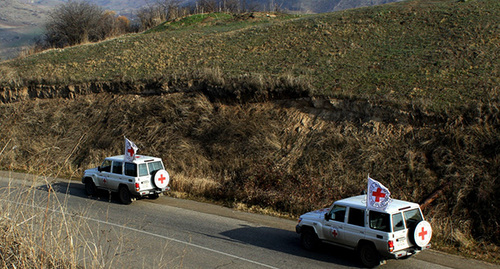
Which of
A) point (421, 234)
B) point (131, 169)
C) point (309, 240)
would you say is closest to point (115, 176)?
point (131, 169)

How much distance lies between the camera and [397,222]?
32.5ft

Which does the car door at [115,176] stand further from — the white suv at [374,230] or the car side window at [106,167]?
the white suv at [374,230]

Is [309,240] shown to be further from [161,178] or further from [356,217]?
[161,178]

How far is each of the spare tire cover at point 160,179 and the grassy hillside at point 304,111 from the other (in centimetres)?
189

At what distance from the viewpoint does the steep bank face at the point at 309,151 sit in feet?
44.5

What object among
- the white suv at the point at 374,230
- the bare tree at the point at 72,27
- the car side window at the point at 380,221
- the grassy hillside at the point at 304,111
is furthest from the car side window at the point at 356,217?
the bare tree at the point at 72,27

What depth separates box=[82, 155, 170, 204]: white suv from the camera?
52.0 ft

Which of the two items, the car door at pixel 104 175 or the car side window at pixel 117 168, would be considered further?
the car door at pixel 104 175

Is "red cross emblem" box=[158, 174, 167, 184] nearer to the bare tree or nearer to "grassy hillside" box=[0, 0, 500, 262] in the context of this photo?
"grassy hillside" box=[0, 0, 500, 262]

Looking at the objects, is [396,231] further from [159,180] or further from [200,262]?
[159,180]

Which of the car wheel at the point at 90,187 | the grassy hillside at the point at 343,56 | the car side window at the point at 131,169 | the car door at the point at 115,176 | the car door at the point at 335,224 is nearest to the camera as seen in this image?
the car door at the point at 335,224

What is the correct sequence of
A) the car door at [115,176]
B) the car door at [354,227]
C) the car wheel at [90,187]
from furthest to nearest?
1. the car wheel at [90,187]
2. the car door at [115,176]
3. the car door at [354,227]

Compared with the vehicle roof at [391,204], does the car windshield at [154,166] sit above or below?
below

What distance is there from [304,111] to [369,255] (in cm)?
1062
